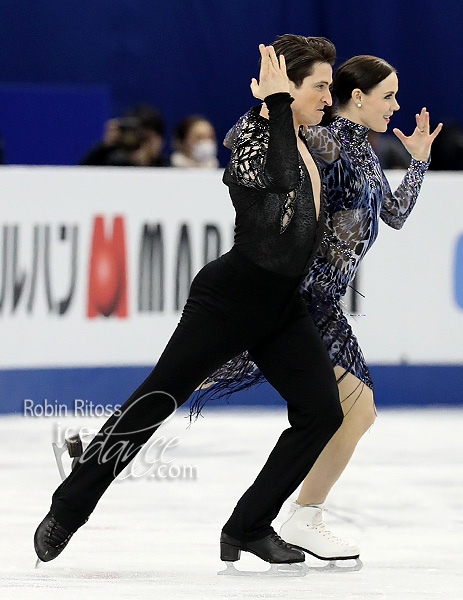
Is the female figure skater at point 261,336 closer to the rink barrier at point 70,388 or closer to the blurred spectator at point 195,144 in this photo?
the rink barrier at point 70,388

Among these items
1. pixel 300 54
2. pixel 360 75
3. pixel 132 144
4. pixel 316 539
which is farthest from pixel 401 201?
pixel 132 144

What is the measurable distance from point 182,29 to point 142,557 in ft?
21.6

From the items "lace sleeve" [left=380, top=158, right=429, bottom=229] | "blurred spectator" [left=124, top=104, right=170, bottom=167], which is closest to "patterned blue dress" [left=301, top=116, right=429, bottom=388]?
"lace sleeve" [left=380, top=158, right=429, bottom=229]

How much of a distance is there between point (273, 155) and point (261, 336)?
0.50 metres

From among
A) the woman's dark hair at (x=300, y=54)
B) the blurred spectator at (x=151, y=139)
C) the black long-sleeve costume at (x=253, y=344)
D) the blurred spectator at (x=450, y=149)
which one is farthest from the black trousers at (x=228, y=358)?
the blurred spectator at (x=450, y=149)

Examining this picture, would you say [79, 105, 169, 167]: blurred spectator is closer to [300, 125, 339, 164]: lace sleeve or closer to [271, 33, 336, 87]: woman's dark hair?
[300, 125, 339, 164]: lace sleeve

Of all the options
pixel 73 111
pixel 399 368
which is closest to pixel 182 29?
pixel 73 111

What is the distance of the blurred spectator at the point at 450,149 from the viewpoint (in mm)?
9055

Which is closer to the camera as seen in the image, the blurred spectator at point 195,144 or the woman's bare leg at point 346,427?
the woman's bare leg at point 346,427

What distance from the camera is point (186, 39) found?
9562 millimetres

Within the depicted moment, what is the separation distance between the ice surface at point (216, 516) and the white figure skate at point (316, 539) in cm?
7

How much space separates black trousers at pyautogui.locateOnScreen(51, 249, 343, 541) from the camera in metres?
3.21

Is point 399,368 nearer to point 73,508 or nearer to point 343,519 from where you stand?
point 343,519

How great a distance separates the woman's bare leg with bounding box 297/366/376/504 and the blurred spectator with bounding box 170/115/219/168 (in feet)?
14.7
